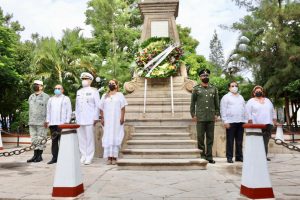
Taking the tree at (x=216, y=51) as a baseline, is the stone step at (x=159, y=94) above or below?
below

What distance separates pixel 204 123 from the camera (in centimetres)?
859

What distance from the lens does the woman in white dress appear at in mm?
8555

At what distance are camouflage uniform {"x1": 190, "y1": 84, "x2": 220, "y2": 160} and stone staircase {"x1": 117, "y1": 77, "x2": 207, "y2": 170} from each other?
0.90 feet

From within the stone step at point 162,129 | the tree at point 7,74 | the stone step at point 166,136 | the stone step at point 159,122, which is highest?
the tree at point 7,74

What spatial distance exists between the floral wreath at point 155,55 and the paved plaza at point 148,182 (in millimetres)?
5046

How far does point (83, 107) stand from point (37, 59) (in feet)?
57.7

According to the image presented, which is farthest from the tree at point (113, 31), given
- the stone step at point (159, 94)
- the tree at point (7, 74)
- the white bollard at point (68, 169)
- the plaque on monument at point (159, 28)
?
the white bollard at point (68, 169)

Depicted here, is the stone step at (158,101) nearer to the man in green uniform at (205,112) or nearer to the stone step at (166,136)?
the stone step at (166,136)

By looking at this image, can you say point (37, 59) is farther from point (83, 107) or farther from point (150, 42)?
point (83, 107)

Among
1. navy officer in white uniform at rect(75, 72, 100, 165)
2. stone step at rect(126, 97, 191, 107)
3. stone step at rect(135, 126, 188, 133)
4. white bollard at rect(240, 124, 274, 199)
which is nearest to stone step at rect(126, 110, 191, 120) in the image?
stone step at rect(126, 97, 191, 107)

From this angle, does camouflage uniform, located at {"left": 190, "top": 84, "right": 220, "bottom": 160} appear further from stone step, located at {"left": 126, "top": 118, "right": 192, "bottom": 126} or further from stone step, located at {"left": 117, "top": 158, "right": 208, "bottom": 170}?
stone step, located at {"left": 126, "top": 118, "right": 192, "bottom": 126}

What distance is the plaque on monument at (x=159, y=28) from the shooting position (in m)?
14.0

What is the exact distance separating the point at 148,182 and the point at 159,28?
8902 millimetres

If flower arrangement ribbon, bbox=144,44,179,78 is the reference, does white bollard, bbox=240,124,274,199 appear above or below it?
below
